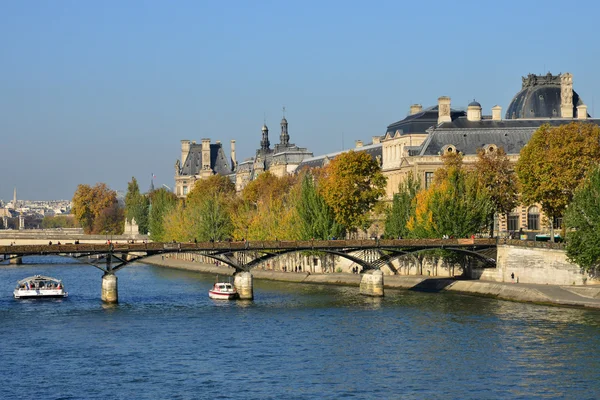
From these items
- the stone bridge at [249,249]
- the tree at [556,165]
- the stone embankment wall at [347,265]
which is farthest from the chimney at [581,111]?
the stone bridge at [249,249]

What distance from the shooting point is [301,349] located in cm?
6944

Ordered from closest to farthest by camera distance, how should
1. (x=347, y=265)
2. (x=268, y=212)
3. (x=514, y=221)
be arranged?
(x=347, y=265), (x=514, y=221), (x=268, y=212)

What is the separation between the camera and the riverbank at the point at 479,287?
85562 mm

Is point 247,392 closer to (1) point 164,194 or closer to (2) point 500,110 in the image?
(2) point 500,110

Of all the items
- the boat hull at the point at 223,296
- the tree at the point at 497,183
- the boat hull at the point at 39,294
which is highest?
the tree at the point at 497,183

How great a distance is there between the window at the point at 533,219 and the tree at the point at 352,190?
15.8 metres

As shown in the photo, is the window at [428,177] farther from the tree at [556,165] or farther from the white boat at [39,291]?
the white boat at [39,291]

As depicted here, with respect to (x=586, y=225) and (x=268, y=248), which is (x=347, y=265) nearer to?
(x=268, y=248)

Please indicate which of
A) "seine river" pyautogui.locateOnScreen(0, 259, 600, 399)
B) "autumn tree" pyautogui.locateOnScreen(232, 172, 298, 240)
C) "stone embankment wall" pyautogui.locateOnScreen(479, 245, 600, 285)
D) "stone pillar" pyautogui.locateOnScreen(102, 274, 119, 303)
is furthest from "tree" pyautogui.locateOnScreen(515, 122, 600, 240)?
"stone pillar" pyautogui.locateOnScreen(102, 274, 119, 303)

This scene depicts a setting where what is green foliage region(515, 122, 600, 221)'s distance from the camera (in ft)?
331

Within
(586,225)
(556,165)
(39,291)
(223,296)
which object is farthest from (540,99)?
(39,291)

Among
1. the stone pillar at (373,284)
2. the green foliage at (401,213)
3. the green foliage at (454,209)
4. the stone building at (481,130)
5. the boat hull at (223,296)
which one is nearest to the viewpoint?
the boat hull at (223,296)

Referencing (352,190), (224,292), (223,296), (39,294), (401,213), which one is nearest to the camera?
(223,296)

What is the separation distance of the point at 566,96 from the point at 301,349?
77.5m
